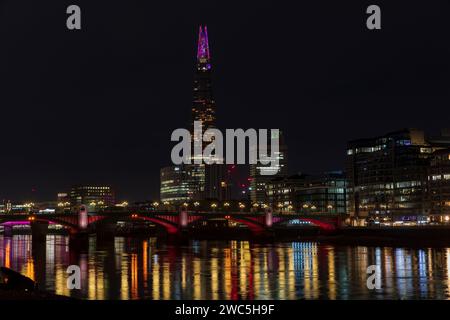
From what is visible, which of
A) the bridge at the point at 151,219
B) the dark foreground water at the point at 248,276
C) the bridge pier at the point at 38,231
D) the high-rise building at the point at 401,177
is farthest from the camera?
the high-rise building at the point at 401,177

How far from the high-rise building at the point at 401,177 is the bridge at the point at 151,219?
23.5 meters

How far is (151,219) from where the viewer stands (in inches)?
6058

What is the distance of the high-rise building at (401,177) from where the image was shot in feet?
584

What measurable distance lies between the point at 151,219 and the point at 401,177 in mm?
70985

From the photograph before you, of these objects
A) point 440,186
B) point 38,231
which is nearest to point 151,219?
point 38,231

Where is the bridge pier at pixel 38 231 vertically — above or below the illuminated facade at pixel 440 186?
below

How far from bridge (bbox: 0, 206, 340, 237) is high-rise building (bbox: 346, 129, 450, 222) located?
23487 mm

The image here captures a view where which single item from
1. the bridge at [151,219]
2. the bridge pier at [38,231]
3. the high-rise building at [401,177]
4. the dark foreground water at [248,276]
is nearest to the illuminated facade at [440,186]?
the high-rise building at [401,177]

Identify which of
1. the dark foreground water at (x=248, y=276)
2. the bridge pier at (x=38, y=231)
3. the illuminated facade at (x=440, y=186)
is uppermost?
the illuminated facade at (x=440, y=186)

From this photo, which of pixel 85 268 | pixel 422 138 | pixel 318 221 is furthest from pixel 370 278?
pixel 422 138

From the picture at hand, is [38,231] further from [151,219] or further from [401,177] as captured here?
[401,177]

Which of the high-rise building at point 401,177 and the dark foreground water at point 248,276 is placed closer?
the dark foreground water at point 248,276

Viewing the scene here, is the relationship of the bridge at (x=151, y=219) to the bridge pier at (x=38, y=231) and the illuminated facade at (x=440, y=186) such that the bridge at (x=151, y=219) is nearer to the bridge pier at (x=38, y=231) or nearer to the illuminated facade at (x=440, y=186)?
the bridge pier at (x=38, y=231)

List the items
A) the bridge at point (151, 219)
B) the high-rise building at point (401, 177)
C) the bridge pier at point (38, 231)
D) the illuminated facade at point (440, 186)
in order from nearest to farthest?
the bridge at point (151, 219) → the bridge pier at point (38, 231) → the illuminated facade at point (440, 186) → the high-rise building at point (401, 177)
